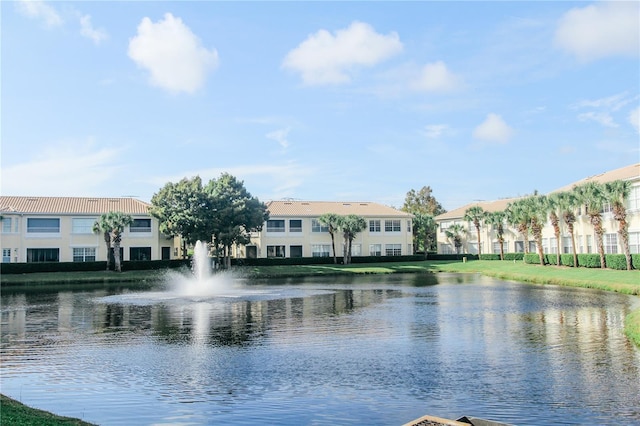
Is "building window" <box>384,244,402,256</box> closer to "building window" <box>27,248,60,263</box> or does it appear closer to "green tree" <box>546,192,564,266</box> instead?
"green tree" <box>546,192,564,266</box>

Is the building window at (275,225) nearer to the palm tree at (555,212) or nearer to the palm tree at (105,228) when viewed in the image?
the palm tree at (105,228)

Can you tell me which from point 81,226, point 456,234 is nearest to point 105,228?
point 81,226

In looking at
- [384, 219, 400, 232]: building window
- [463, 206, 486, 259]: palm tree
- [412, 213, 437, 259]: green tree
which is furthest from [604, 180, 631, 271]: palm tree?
[384, 219, 400, 232]: building window

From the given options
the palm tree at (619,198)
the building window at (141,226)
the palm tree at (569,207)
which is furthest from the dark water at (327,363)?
the building window at (141,226)

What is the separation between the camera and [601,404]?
1138cm

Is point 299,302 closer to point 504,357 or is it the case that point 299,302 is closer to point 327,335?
Answer: point 327,335

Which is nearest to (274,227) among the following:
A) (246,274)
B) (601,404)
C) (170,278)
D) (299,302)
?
(246,274)

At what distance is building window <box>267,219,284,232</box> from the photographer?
2830 inches

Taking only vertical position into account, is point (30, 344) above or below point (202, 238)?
below

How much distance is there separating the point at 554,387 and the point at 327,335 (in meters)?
8.82

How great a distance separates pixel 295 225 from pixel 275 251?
408cm

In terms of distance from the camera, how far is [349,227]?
70750 mm

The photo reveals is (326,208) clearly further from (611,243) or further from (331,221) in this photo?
(611,243)

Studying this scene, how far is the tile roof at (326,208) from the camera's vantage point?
73469 millimetres
